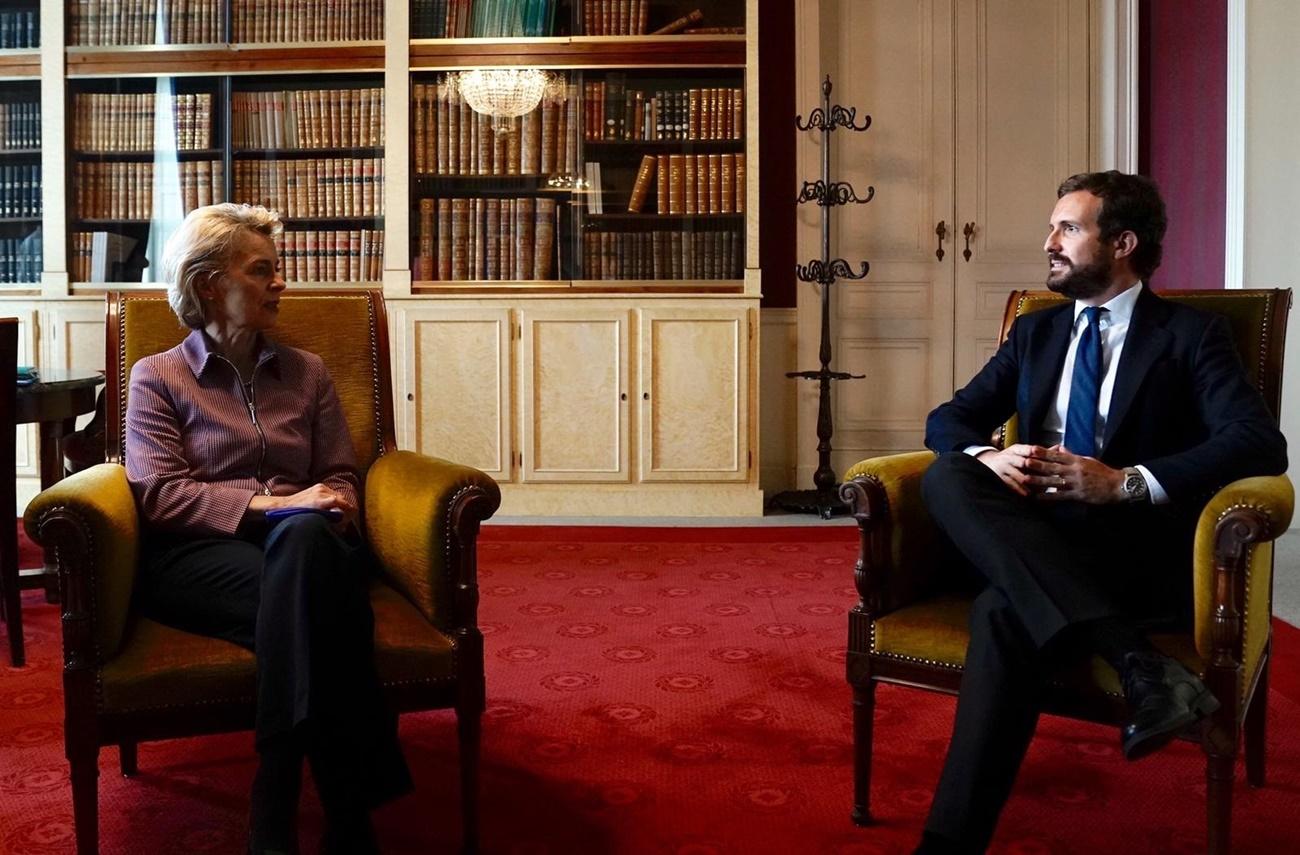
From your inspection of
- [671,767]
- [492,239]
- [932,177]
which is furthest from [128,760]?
[932,177]

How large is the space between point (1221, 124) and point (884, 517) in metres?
3.39

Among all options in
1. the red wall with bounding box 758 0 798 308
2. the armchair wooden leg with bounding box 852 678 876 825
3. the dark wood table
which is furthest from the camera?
the red wall with bounding box 758 0 798 308

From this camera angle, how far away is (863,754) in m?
1.91

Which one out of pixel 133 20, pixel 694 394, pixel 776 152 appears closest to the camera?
pixel 694 394

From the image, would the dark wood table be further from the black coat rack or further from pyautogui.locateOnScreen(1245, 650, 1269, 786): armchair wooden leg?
the black coat rack

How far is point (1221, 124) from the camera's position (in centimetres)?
448

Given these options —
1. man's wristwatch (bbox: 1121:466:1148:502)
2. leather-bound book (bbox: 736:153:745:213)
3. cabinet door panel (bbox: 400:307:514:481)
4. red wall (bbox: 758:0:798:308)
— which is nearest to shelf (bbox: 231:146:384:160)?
cabinet door panel (bbox: 400:307:514:481)

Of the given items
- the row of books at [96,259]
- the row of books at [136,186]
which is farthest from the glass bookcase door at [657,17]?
the row of books at [96,259]

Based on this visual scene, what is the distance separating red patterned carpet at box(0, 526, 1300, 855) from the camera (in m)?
1.86

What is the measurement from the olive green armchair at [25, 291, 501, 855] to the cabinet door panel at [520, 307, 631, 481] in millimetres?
2726

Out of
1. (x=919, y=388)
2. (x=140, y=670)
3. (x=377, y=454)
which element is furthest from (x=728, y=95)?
(x=140, y=670)

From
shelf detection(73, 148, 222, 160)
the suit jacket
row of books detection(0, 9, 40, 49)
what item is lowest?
the suit jacket

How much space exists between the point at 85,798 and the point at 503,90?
149 inches

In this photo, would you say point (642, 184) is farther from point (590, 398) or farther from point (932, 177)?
point (932, 177)
